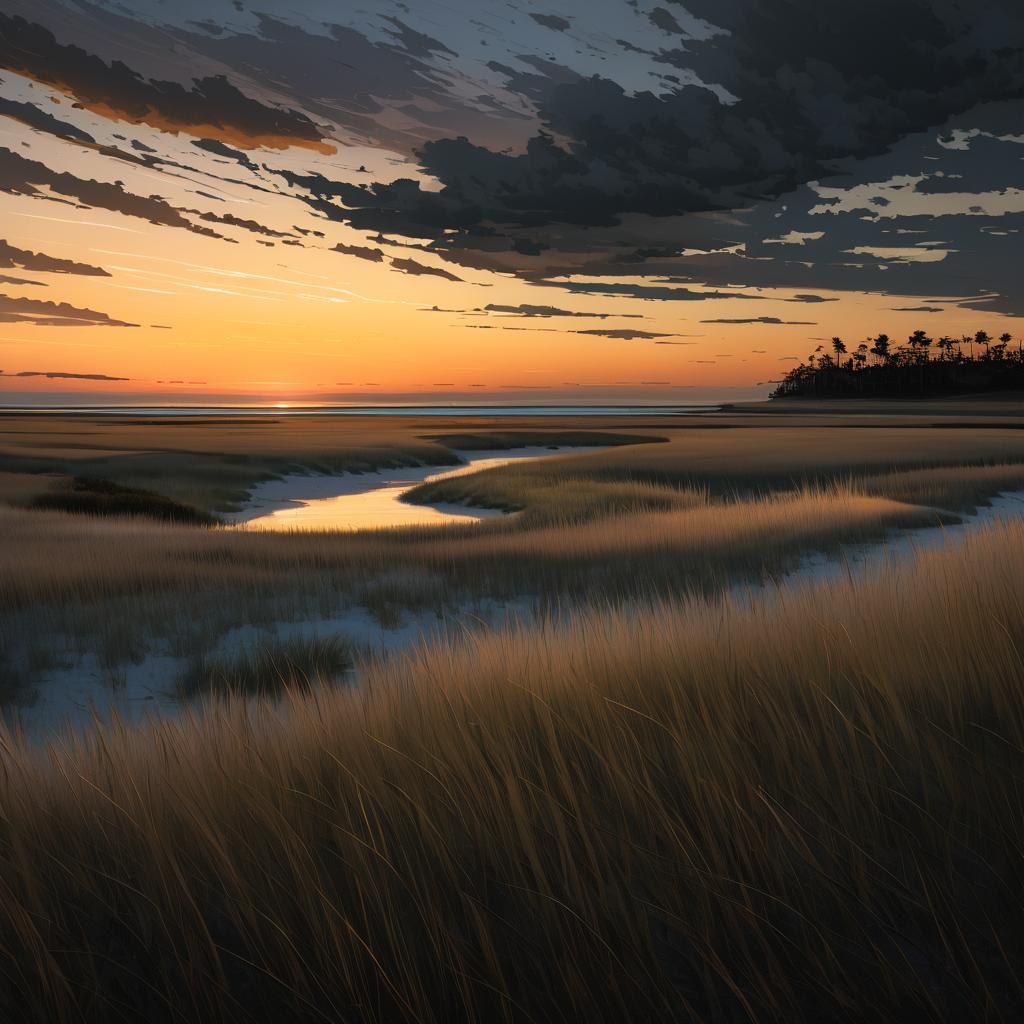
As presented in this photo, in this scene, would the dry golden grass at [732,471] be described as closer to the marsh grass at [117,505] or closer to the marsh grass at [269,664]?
the marsh grass at [117,505]

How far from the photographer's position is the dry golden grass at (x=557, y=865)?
1.44 meters

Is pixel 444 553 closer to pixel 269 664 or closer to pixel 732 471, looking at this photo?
pixel 269 664

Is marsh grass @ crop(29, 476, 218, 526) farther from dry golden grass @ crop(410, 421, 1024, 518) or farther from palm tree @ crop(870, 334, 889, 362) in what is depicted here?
palm tree @ crop(870, 334, 889, 362)

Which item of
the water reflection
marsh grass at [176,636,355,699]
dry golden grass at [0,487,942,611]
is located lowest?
the water reflection

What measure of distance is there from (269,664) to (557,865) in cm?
553

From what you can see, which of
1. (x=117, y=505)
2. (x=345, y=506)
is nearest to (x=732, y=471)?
(x=345, y=506)

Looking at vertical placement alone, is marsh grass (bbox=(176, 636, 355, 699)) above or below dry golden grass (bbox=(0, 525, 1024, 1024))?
below

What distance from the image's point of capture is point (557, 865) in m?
1.72

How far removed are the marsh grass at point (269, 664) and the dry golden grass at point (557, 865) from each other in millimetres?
3876

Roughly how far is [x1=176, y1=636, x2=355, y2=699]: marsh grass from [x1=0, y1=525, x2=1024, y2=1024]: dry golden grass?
3.88 m

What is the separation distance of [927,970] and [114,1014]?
1536 millimetres

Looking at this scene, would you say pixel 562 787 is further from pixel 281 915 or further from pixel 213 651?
pixel 213 651

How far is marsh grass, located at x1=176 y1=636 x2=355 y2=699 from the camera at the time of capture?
21.1 feet

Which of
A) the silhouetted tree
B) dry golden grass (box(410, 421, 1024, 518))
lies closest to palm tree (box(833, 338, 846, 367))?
the silhouetted tree
